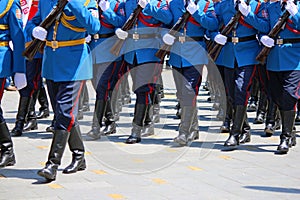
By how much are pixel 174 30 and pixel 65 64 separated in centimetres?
202

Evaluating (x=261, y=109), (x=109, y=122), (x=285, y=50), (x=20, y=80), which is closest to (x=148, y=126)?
(x=109, y=122)

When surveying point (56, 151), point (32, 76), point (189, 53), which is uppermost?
point (189, 53)

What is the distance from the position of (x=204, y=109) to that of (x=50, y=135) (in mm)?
3508

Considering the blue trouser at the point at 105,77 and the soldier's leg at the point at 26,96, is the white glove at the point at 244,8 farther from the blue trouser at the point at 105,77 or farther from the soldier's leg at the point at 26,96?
the soldier's leg at the point at 26,96

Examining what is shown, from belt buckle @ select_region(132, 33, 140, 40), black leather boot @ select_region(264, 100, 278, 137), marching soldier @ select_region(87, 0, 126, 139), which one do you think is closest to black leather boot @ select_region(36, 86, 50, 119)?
marching soldier @ select_region(87, 0, 126, 139)

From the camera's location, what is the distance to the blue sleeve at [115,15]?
8359 mm

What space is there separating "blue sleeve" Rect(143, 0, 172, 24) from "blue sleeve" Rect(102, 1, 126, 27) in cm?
53

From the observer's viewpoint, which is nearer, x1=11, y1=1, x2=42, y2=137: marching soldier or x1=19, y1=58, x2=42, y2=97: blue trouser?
x1=11, y1=1, x2=42, y2=137: marching soldier

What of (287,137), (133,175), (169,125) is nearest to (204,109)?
(169,125)

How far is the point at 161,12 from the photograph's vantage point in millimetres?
7938

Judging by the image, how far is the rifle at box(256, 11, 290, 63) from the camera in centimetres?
731

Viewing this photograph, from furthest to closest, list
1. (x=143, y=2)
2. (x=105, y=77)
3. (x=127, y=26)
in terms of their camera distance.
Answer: (x=105, y=77) < (x=127, y=26) < (x=143, y=2)

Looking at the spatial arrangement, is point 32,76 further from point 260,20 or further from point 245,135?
point 260,20

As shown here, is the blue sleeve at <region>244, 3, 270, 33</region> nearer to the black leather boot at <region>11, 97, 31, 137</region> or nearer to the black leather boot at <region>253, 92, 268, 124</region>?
the black leather boot at <region>253, 92, 268, 124</region>
